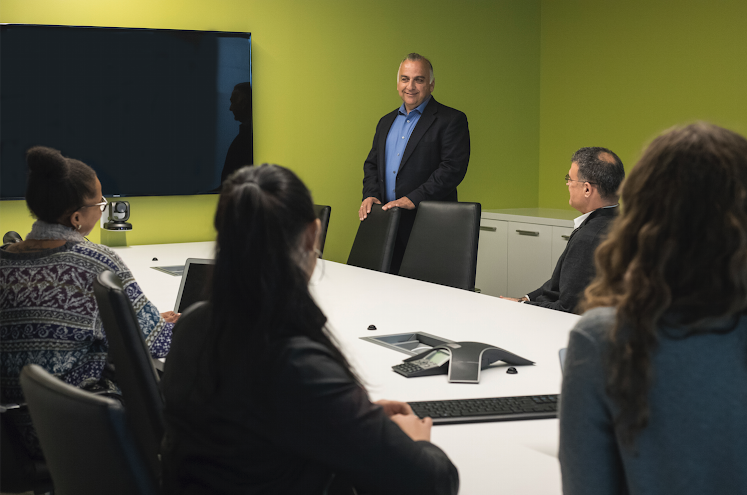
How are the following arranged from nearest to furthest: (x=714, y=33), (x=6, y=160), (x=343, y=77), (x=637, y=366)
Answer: (x=637, y=366), (x=6, y=160), (x=714, y=33), (x=343, y=77)

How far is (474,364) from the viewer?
5.75ft

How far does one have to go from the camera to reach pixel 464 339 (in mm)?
2117

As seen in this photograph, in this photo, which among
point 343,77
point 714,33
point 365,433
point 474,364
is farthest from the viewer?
point 343,77

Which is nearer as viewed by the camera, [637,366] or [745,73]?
[637,366]

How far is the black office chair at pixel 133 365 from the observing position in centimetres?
135

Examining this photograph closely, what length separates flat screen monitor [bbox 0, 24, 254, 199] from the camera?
13.9 ft

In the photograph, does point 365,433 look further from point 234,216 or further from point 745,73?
point 745,73

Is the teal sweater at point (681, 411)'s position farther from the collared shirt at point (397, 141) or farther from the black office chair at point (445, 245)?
the collared shirt at point (397, 141)

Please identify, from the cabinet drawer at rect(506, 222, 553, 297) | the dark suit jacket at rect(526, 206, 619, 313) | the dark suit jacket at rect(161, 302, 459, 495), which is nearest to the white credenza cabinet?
the cabinet drawer at rect(506, 222, 553, 297)

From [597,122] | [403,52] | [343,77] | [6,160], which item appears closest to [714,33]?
[597,122]

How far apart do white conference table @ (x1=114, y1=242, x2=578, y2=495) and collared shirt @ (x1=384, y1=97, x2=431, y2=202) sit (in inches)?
48.5

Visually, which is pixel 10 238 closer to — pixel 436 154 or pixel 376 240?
pixel 376 240

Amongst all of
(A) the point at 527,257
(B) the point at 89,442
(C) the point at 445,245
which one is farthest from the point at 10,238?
(A) the point at 527,257

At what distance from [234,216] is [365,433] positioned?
1.13ft
